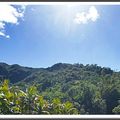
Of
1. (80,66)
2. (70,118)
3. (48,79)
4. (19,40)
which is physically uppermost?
(19,40)

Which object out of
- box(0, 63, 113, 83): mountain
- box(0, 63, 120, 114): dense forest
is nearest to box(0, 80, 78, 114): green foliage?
box(0, 63, 120, 114): dense forest

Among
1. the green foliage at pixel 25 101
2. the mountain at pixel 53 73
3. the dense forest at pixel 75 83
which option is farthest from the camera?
the mountain at pixel 53 73

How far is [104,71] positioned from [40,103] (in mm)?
16528

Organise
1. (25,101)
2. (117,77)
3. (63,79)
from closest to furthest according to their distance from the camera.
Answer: (25,101) < (63,79) < (117,77)

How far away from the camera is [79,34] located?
106 ft

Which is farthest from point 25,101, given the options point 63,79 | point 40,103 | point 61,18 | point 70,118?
point 61,18

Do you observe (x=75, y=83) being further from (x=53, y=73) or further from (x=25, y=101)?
(x=25, y=101)

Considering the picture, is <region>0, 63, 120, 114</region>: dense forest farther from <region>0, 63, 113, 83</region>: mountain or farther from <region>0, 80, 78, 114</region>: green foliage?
<region>0, 80, 78, 114</region>: green foliage

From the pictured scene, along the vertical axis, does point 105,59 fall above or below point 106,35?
below

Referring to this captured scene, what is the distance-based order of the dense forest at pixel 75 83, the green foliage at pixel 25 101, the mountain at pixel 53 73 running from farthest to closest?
the mountain at pixel 53 73 < the dense forest at pixel 75 83 < the green foliage at pixel 25 101

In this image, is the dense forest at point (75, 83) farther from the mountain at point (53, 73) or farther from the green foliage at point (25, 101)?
the green foliage at point (25, 101)

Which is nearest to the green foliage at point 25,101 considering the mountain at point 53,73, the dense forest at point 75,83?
the dense forest at point 75,83

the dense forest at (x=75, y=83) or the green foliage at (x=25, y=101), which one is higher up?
the dense forest at (x=75, y=83)

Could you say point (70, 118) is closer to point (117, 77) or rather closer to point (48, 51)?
point (117, 77)
